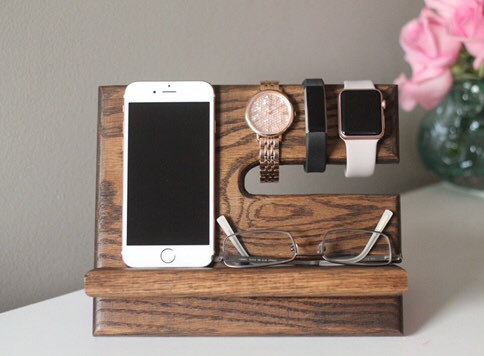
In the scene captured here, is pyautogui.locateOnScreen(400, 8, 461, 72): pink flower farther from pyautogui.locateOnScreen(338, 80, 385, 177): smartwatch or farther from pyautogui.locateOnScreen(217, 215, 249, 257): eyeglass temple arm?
pyautogui.locateOnScreen(217, 215, 249, 257): eyeglass temple arm

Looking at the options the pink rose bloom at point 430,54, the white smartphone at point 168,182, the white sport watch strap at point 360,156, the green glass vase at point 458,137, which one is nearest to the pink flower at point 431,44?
the pink rose bloom at point 430,54

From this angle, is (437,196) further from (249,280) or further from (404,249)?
(249,280)

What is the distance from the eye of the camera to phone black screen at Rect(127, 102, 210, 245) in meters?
0.60

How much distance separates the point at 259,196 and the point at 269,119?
7 centimetres

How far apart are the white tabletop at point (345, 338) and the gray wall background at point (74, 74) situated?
0.33 feet

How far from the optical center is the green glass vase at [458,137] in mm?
1073

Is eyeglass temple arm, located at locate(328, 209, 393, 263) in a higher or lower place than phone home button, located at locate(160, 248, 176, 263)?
higher

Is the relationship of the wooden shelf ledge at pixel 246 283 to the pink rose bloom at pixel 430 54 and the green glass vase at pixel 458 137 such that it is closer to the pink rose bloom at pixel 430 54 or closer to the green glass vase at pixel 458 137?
the pink rose bloom at pixel 430 54

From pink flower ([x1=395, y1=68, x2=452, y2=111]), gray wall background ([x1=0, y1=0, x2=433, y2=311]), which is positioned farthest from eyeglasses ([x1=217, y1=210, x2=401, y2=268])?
gray wall background ([x1=0, y1=0, x2=433, y2=311])

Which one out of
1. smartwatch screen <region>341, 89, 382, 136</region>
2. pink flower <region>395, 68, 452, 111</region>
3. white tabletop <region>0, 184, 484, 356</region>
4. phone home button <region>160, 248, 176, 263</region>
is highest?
pink flower <region>395, 68, 452, 111</region>

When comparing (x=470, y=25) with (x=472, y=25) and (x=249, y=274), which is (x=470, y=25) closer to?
(x=472, y=25)

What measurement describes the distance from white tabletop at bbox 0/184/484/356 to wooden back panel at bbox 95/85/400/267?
0.08 meters

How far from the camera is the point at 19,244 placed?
0.76 m

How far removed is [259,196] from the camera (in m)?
0.61
